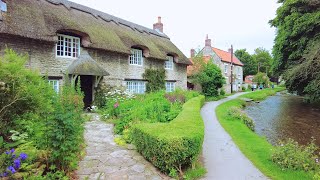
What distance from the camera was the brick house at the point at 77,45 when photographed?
38.8 ft

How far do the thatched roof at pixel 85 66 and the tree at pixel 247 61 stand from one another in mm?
62315

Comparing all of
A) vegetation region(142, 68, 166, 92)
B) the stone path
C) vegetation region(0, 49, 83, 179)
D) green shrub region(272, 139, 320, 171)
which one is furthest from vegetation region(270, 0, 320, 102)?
vegetation region(0, 49, 83, 179)

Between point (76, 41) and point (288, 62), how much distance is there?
743 inches

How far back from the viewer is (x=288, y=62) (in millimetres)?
21812

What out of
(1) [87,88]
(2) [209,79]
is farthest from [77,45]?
(2) [209,79]

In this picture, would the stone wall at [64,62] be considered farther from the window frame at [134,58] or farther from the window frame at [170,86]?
the window frame at [170,86]

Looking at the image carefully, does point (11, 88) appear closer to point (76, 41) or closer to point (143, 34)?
point (76, 41)

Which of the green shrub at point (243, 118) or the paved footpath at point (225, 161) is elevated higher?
the green shrub at point (243, 118)

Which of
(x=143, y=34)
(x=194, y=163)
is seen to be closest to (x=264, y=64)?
(x=143, y=34)

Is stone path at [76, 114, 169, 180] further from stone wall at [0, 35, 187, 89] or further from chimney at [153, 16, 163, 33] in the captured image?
chimney at [153, 16, 163, 33]

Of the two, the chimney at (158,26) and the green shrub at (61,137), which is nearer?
the green shrub at (61,137)

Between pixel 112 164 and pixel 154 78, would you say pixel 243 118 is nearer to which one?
pixel 154 78

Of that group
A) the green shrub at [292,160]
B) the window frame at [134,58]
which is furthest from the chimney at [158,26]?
the green shrub at [292,160]

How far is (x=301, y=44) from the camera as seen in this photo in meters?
19.2
